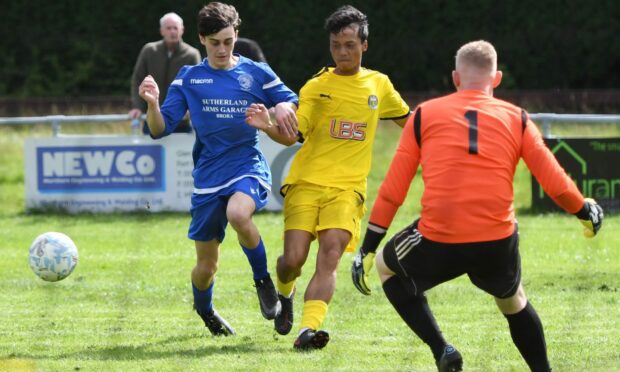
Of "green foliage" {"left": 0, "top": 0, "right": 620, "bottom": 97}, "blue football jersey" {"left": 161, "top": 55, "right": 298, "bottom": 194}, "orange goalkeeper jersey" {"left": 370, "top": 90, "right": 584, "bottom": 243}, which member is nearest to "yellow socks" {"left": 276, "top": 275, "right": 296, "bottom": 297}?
"blue football jersey" {"left": 161, "top": 55, "right": 298, "bottom": 194}

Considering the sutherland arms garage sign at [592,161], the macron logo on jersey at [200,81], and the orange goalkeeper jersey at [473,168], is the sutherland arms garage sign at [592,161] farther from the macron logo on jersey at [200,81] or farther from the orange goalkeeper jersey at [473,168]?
the orange goalkeeper jersey at [473,168]

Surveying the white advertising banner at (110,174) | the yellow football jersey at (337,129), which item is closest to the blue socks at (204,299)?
the yellow football jersey at (337,129)

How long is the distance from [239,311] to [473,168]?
11.7ft

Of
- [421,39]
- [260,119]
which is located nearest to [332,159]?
[260,119]

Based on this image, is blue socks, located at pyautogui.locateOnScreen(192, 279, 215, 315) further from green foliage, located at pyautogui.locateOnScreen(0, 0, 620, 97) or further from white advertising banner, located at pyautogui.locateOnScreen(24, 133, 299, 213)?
green foliage, located at pyautogui.locateOnScreen(0, 0, 620, 97)

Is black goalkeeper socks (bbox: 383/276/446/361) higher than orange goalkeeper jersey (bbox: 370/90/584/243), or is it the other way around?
orange goalkeeper jersey (bbox: 370/90/584/243)

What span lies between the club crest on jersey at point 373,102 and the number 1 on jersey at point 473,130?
1.68 metres

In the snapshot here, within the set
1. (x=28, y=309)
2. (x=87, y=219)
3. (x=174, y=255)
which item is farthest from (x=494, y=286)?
(x=87, y=219)

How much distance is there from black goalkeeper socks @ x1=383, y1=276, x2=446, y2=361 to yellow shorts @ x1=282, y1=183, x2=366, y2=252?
4.08 ft

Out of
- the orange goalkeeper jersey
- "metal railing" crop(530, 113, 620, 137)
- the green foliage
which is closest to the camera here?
the orange goalkeeper jersey

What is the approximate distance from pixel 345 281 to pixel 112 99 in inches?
717

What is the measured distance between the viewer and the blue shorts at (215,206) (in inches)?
297

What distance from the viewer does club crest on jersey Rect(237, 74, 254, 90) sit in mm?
7602

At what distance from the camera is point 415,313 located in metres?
6.17
